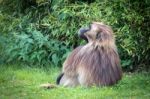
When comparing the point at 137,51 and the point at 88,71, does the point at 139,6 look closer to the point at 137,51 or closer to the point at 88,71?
the point at 137,51

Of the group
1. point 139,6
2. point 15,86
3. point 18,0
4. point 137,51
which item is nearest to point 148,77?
point 137,51

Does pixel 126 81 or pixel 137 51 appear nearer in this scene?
pixel 126 81

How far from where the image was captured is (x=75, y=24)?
11672 mm

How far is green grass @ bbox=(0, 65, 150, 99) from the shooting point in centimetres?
860

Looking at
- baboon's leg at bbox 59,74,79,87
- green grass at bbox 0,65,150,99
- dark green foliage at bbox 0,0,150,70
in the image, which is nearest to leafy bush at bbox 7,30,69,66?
dark green foliage at bbox 0,0,150,70

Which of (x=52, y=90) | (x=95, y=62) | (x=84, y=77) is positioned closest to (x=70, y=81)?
(x=84, y=77)

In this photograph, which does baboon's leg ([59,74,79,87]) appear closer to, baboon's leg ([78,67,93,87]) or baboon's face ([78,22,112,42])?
baboon's leg ([78,67,93,87])

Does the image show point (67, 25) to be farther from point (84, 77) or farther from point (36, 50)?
point (84, 77)

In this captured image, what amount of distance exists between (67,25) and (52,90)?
9.79ft

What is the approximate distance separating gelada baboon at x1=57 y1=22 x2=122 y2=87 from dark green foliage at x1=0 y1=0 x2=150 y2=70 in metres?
1.81

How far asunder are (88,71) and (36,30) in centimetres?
339

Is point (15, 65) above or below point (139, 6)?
below

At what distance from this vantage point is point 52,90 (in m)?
9.00

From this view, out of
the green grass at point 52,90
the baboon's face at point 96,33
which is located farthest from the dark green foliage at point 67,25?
the baboon's face at point 96,33
